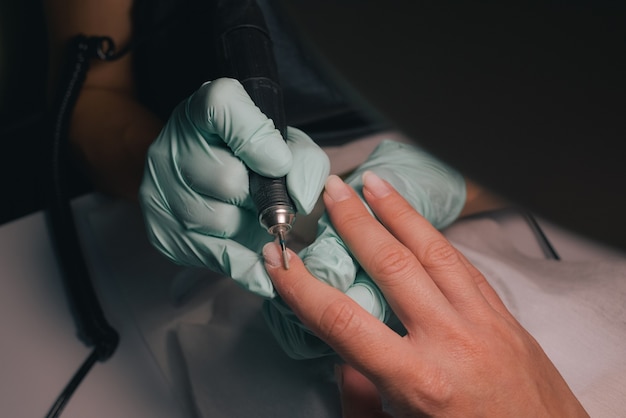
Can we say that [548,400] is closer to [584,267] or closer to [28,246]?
[584,267]

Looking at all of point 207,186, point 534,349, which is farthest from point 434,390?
point 207,186

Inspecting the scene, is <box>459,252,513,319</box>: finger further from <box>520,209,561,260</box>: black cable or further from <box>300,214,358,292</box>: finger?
<box>520,209,561,260</box>: black cable

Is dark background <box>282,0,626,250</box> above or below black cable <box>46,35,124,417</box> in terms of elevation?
above

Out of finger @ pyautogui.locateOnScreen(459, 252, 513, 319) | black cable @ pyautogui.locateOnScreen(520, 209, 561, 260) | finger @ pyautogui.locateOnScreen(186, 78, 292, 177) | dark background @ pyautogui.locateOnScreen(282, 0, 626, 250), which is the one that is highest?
dark background @ pyautogui.locateOnScreen(282, 0, 626, 250)

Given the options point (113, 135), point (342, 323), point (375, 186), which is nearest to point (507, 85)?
point (342, 323)

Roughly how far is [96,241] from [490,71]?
855 millimetres

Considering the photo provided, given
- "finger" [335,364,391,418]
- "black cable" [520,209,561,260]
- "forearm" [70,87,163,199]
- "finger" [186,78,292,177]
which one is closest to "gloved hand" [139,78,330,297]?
"finger" [186,78,292,177]

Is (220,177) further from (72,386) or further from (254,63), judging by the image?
(72,386)

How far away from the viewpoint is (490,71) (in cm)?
10

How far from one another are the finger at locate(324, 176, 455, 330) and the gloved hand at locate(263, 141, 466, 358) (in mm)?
26

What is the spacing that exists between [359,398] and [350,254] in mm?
146

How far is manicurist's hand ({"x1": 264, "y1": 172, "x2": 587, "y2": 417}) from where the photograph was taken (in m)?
0.49

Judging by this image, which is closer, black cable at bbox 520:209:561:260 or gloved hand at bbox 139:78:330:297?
gloved hand at bbox 139:78:330:297

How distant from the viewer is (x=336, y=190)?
0.61 metres
